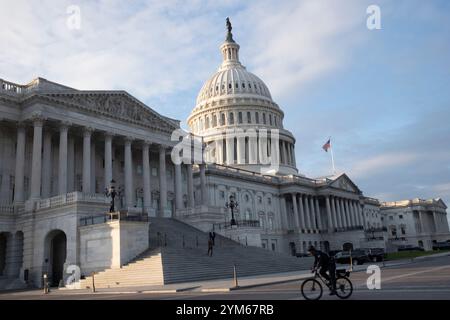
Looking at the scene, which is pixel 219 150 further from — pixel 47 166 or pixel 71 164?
pixel 47 166

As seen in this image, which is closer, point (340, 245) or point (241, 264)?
point (241, 264)

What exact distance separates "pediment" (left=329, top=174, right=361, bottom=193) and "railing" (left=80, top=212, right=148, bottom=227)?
76272 mm

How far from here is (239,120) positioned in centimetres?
11994

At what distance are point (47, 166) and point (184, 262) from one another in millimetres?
20345

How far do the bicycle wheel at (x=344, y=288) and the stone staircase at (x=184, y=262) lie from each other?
15.8m

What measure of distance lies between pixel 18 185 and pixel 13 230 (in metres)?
4.25

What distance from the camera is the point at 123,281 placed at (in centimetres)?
3194

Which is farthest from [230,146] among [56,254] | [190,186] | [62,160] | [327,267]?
[327,267]

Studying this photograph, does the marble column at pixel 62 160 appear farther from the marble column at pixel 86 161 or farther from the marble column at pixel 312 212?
the marble column at pixel 312 212

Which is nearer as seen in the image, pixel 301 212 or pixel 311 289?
pixel 311 289

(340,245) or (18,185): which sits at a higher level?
(18,185)

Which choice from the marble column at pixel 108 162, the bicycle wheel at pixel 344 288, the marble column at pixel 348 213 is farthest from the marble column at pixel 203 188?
the marble column at pixel 348 213
